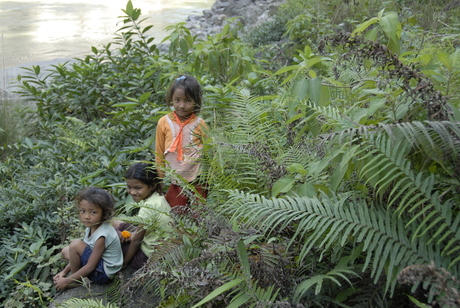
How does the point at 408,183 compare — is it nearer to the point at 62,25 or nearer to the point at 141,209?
the point at 141,209

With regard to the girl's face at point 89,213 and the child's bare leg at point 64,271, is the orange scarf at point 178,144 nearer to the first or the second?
the girl's face at point 89,213

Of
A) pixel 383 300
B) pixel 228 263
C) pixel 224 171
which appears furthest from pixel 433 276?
pixel 224 171

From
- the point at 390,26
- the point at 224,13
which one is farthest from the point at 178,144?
the point at 224,13

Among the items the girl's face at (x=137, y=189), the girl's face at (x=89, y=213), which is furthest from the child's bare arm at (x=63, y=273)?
the girl's face at (x=137, y=189)

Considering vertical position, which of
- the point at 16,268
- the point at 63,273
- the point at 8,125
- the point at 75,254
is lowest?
the point at 8,125

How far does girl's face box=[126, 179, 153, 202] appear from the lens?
12.7ft

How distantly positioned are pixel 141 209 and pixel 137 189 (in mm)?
442

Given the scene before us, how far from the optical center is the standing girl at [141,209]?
11.6 feet

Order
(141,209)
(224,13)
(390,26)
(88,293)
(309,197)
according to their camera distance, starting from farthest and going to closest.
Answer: (224,13)
(141,209)
(88,293)
(390,26)
(309,197)

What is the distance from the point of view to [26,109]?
6902mm

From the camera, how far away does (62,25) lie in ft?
59.5

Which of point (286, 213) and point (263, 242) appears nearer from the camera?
point (286, 213)

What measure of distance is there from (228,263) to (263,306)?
386 millimetres

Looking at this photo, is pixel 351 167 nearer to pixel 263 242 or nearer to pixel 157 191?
pixel 263 242
